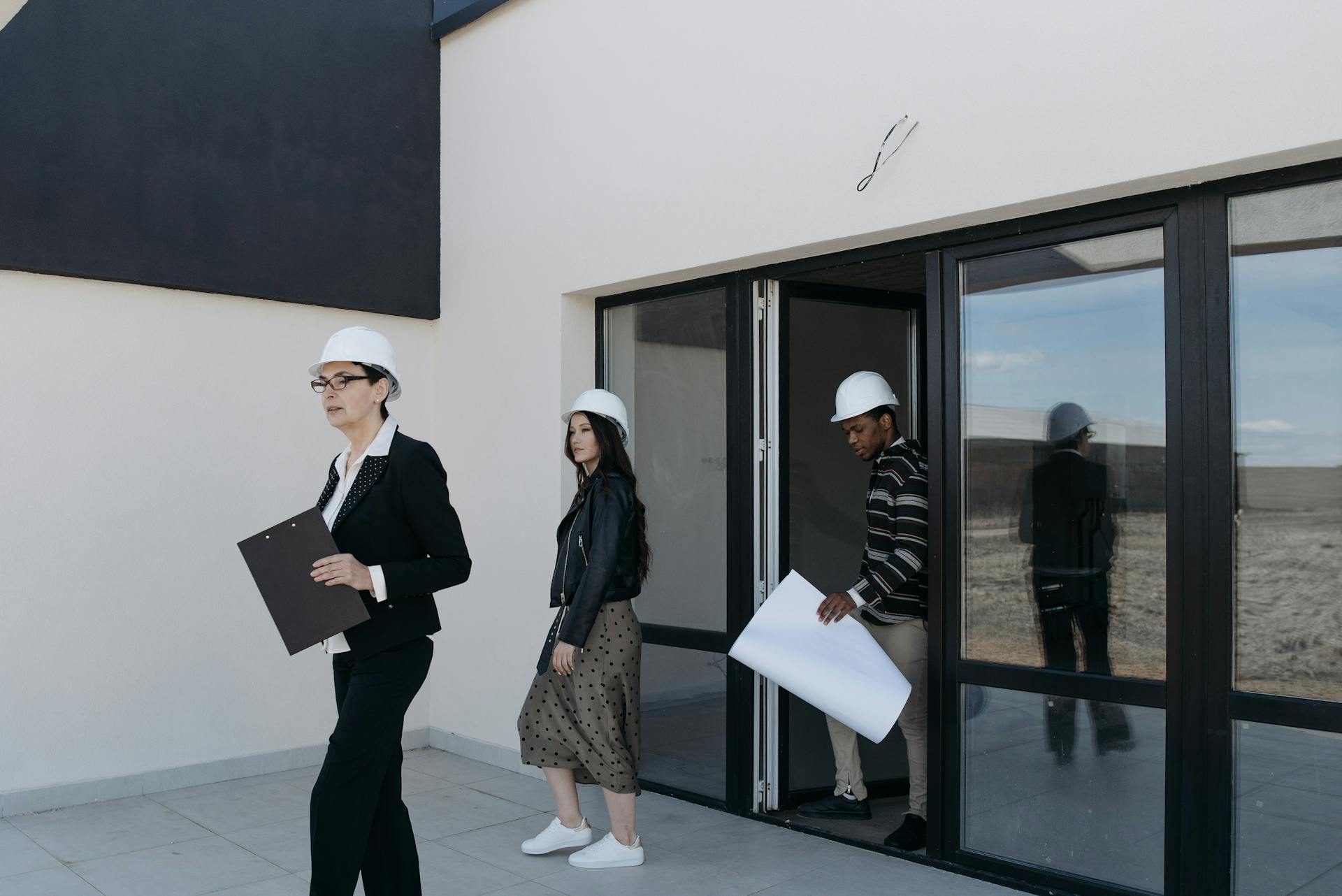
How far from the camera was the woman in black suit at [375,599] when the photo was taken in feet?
9.16

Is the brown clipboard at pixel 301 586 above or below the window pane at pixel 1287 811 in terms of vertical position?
above

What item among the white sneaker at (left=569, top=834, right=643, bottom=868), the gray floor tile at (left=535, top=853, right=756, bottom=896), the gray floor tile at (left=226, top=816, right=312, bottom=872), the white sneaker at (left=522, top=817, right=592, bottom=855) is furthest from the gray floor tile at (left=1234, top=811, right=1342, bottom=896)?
the gray floor tile at (left=226, top=816, right=312, bottom=872)

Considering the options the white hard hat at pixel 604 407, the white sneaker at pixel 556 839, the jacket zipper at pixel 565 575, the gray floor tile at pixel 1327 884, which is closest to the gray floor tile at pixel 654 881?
the white sneaker at pixel 556 839

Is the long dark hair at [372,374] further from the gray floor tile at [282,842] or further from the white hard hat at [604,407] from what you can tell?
the gray floor tile at [282,842]

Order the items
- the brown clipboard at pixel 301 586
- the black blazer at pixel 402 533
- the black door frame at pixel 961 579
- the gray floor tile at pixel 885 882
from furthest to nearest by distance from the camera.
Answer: the gray floor tile at pixel 885 882 < the black door frame at pixel 961 579 < the black blazer at pixel 402 533 < the brown clipboard at pixel 301 586

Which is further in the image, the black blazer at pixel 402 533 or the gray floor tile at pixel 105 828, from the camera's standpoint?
the gray floor tile at pixel 105 828

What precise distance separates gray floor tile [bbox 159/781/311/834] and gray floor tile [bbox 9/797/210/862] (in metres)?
0.06

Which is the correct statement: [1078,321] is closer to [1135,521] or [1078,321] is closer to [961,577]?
[1135,521]

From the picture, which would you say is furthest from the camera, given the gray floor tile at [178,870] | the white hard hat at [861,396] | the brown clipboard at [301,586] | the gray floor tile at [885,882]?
the white hard hat at [861,396]

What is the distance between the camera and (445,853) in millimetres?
4121

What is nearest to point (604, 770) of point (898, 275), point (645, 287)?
point (645, 287)

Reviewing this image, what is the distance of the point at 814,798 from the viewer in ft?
15.4

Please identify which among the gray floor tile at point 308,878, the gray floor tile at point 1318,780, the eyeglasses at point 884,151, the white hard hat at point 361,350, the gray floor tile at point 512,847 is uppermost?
the eyeglasses at point 884,151

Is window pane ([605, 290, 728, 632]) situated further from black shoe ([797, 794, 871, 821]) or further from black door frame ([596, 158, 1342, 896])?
black door frame ([596, 158, 1342, 896])
